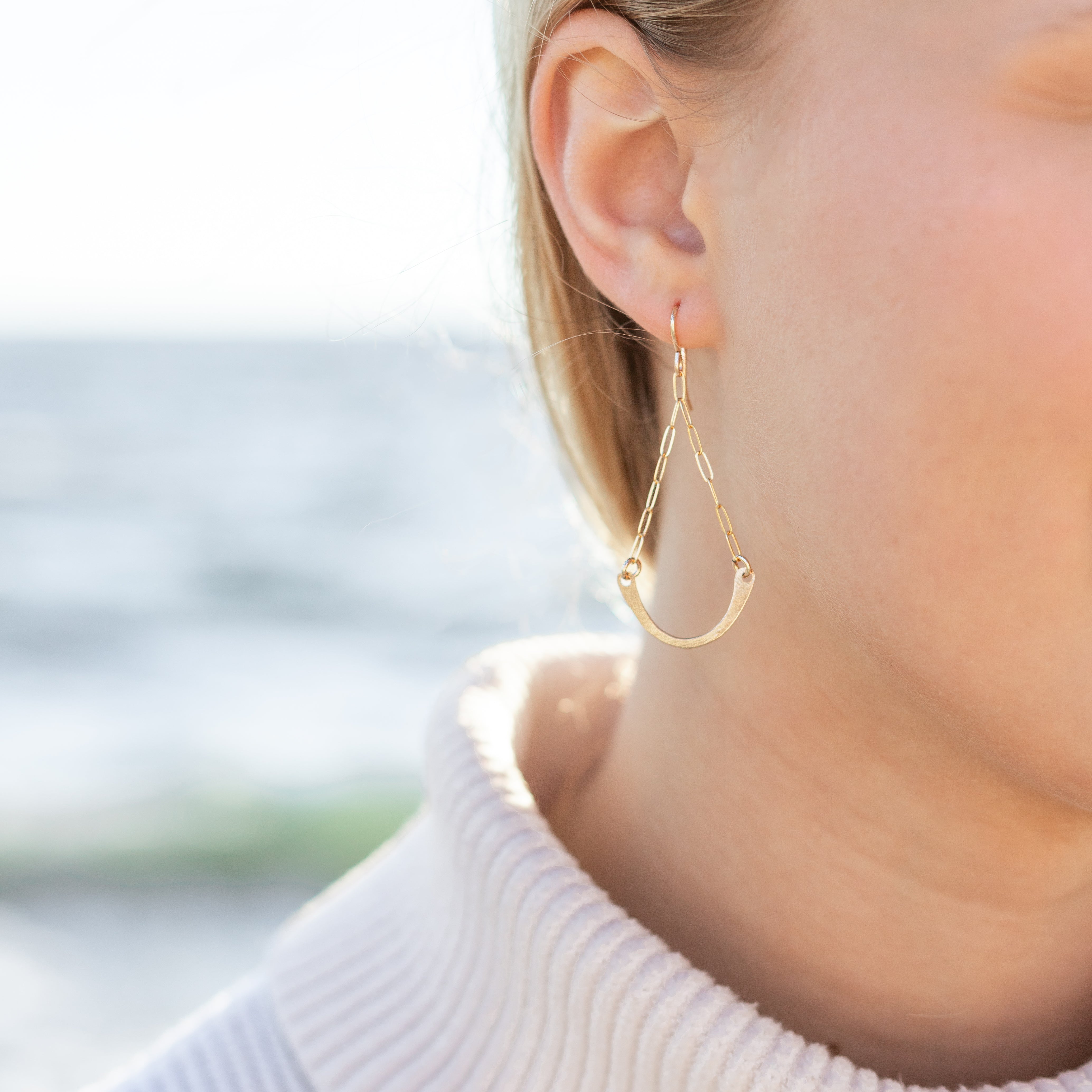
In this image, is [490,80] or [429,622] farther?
[429,622]

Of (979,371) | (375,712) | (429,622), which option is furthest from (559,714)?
(429,622)

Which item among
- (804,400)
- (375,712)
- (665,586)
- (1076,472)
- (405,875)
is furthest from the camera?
(375,712)

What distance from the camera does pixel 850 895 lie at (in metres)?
1.16

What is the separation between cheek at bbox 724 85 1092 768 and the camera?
2.62 feet

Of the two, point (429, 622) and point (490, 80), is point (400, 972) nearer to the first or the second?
point (490, 80)

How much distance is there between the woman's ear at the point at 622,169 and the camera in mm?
1049

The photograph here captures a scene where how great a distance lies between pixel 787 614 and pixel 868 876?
0.28m

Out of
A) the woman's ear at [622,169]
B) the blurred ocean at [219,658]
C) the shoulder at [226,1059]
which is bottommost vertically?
the blurred ocean at [219,658]

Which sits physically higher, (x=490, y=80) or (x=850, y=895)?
(x=490, y=80)


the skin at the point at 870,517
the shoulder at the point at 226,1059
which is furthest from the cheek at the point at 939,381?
the shoulder at the point at 226,1059

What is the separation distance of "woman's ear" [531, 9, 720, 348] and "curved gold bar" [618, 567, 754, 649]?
22cm

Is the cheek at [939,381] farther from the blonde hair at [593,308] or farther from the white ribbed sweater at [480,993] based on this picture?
the white ribbed sweater at [480,993]

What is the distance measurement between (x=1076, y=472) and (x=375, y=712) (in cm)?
725

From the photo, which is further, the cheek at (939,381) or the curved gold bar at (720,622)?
the curved gold bar at (720,622)
